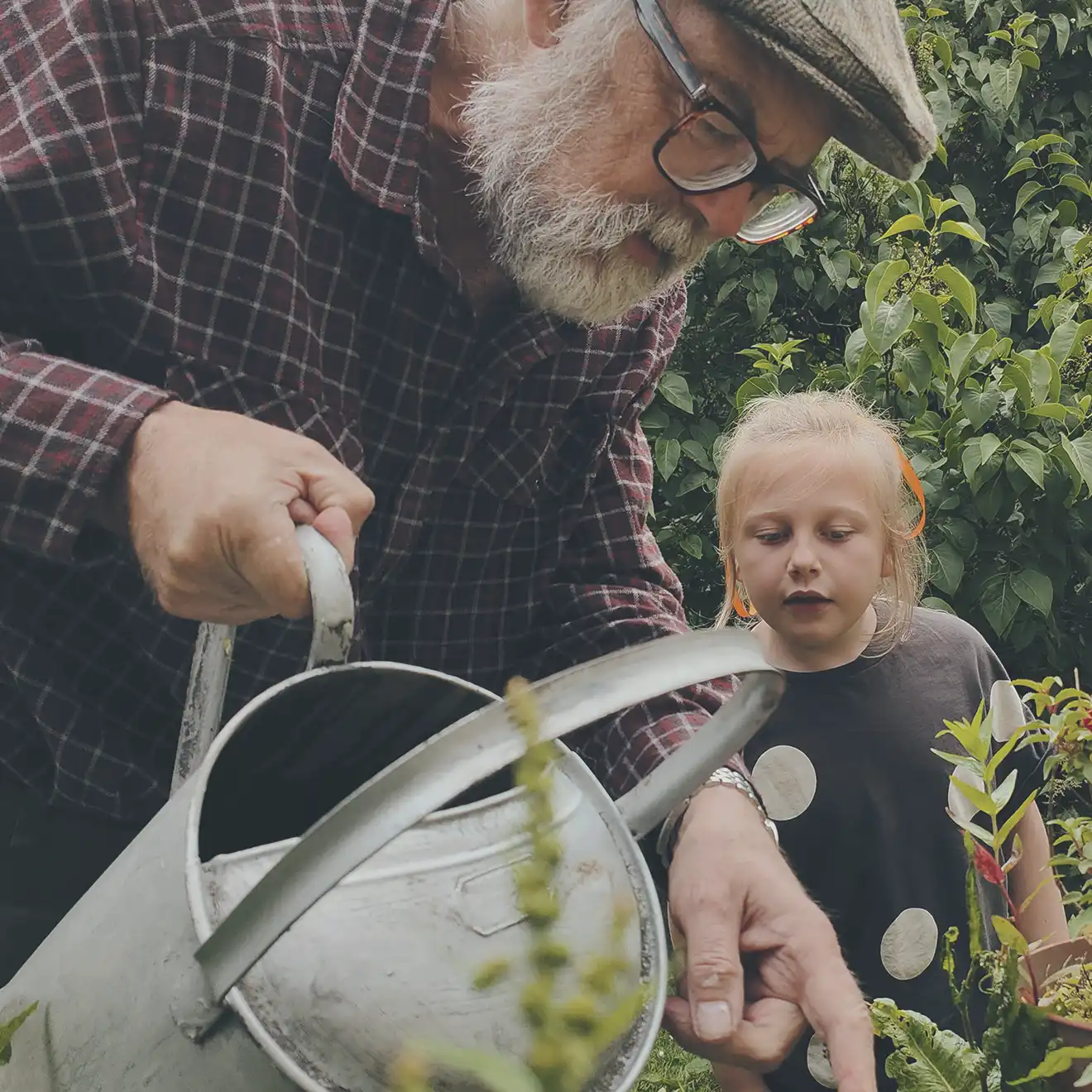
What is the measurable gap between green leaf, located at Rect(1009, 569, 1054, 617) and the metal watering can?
2.35 m

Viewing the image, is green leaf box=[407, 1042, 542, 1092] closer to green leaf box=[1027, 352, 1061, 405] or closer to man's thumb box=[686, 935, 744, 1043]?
man's thumb box=[686, 935, 744, 1043]

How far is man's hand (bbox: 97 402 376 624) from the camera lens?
2.68 feet

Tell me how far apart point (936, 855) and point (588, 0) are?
4.49ft

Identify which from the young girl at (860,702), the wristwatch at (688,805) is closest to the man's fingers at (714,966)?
the wristwatch at (688,805)

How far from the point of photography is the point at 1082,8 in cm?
421

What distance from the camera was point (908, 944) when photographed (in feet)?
6.40

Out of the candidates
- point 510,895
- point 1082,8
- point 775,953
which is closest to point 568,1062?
point 510,895

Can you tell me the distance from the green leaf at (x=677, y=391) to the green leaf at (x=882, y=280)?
0.81 metres

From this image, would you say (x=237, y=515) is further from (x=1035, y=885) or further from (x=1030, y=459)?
(x=1030, y=459)

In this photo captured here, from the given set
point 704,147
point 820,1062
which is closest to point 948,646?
point 820,1062

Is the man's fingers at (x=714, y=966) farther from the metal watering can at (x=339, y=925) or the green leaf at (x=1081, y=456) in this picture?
the green leaf at (x=1081, y=456)

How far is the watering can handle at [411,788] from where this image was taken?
0.58m

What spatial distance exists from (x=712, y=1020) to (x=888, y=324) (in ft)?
7.24

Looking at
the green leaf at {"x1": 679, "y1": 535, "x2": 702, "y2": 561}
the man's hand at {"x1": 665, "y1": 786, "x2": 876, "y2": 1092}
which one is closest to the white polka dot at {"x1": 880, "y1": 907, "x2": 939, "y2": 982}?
the man's hand at {"x1": 665, "y1": 786, "x2": 876, "y2": 1092}
